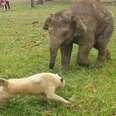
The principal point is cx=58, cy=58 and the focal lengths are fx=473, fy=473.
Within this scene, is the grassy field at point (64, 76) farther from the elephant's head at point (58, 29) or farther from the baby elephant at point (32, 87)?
the elephant's head at point (58, 29)

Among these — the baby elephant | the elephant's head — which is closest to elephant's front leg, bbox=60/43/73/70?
the elephant's head

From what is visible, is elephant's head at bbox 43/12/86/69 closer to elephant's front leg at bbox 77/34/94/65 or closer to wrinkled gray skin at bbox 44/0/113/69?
wrinkled gray skin at bbox 44/0/113/69

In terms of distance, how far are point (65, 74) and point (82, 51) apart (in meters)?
0.75

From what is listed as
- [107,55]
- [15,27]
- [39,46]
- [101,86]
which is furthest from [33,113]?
[15,27]

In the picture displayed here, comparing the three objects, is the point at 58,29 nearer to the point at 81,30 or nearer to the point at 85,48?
the point at 81,30

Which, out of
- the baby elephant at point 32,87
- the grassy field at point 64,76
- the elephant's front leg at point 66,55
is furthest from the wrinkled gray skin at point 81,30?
the baby elephant at point 32,87

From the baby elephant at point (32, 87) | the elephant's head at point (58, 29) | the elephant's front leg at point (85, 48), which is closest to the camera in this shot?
the baby elephant at point (32, 87)

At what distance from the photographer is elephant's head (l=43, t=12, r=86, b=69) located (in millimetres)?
8578

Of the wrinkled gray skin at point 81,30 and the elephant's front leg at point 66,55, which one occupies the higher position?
the wrinkled gray skin at point 81,30

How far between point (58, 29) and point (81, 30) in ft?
1.91

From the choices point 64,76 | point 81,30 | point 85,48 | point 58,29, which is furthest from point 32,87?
point 85,48

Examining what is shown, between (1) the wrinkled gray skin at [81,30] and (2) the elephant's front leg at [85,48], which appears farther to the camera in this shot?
(2) the elephant's front leg at [85,48]

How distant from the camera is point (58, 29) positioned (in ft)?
28.4

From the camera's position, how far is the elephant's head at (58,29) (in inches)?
338
